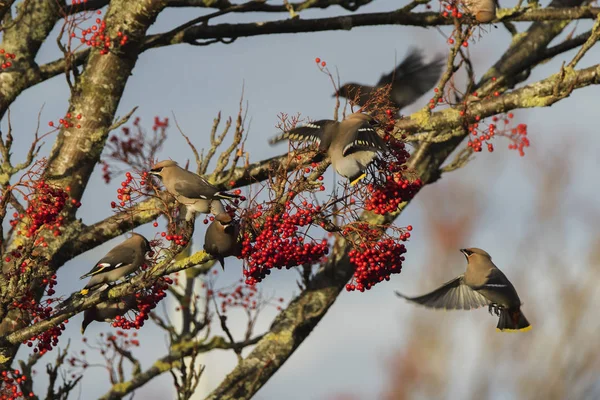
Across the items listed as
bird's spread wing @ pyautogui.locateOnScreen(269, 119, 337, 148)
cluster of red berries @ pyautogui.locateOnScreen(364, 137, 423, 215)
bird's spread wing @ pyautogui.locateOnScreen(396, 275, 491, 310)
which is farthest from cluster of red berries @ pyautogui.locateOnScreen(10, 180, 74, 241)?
bird's spread wing @ pyautogui.locateOnScreen(396, 275, 491, 310)

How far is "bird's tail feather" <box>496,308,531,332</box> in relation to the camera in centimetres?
759

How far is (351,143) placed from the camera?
16.9ft

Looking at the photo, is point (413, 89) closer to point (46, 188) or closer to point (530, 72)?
point (530, 72)

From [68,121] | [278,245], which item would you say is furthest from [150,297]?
[68,121]

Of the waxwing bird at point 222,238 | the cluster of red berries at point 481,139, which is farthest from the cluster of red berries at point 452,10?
the waxwing bird at point 222,238

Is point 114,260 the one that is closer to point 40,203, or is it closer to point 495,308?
point 40,203

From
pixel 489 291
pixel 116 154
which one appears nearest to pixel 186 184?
pixel 489 291

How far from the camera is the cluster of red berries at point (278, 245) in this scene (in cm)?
492

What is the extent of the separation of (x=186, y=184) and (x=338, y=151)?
1.11 meters

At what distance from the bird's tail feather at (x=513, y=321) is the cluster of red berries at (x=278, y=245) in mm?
3129

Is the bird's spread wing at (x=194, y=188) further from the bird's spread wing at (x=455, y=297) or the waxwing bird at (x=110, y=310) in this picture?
the bird's spread wing at (x=455, y=297)

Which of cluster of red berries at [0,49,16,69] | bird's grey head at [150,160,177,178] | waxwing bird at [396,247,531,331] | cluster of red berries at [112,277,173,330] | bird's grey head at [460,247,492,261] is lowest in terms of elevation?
cluster of red berries at [112,277,173,330]

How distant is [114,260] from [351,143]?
5.80 feet

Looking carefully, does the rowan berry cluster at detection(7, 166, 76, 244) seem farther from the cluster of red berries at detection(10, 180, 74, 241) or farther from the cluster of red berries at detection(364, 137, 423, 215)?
the cluster of red berries at detection(364, 137, 423, 215)
